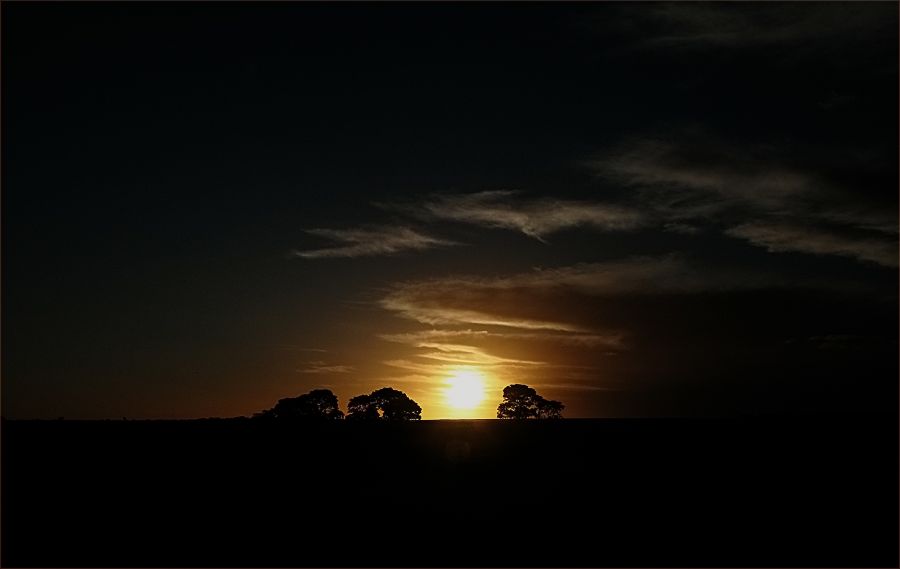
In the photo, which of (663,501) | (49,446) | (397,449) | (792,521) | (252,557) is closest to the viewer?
(252,557)

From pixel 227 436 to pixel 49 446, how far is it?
364 inches

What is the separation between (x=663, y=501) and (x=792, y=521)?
4.94m

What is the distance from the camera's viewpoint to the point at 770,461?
39344 mm

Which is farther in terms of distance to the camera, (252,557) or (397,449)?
(397,449)

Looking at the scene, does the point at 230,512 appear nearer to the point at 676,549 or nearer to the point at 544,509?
the point at 544,509

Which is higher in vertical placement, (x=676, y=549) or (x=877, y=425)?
(x=877, y=425)

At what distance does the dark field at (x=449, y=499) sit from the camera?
27312mm

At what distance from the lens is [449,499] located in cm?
3297

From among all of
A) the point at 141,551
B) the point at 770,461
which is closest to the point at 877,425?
the point at 770,461

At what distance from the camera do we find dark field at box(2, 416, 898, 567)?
89.6 ft

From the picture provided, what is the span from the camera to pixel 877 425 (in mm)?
49031

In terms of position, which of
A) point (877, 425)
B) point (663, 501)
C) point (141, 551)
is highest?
point (877, 425)

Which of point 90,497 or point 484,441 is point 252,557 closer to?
point 90,497

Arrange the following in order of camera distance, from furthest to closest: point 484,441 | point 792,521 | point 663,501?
point 484,441 < point 663,501 < point 792,521
